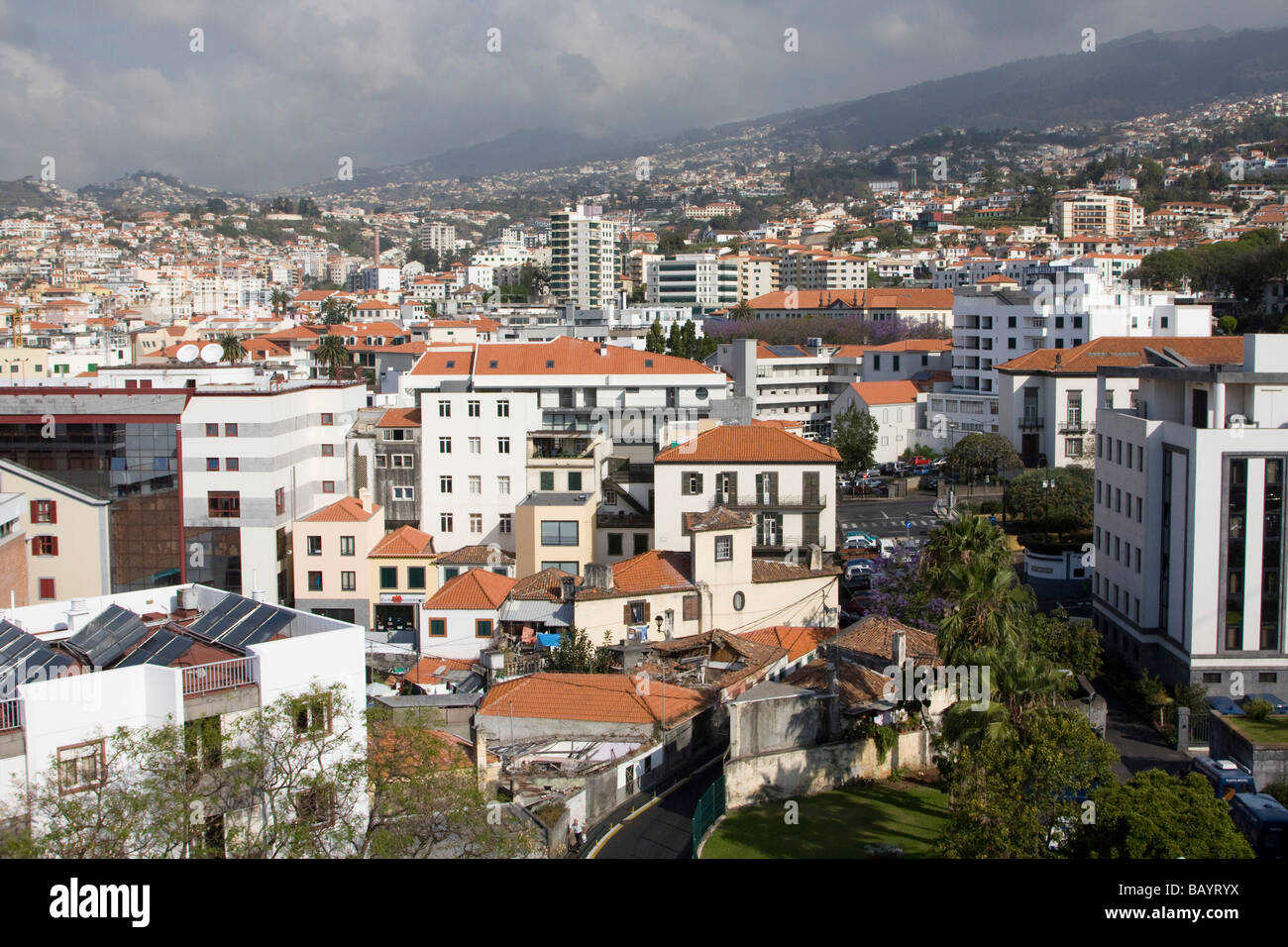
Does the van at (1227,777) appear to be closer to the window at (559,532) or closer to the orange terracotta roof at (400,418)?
the window at (559,532)

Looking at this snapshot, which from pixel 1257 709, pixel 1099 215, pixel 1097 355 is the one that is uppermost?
pixel 1099 215

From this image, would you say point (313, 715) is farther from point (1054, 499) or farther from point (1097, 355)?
point (1097, 355)

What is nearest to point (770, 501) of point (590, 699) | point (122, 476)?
point (590, 699)

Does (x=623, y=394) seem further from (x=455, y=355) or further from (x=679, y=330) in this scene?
(x=679, y=330)

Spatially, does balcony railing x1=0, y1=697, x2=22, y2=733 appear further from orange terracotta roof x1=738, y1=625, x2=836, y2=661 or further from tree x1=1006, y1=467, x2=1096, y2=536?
tree x1=1006, y1=467, x2=1096, y2=536

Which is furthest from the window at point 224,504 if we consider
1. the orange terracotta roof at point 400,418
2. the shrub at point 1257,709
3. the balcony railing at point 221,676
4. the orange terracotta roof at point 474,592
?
the shrub at point 1257,709
